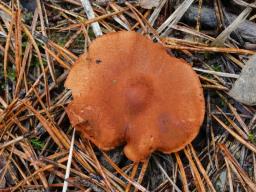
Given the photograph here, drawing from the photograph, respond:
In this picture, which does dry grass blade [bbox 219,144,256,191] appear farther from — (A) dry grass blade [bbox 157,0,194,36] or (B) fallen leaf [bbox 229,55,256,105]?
(A) dry grass blade [bbox 157,0,194,36]

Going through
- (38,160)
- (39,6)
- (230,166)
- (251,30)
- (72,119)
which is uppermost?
(39,6)

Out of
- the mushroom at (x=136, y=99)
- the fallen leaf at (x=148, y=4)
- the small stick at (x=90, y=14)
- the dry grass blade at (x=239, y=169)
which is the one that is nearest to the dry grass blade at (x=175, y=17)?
the fallen leaf at (x=148, y=4)

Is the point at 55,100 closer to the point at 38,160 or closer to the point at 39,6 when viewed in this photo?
the point at 38,160

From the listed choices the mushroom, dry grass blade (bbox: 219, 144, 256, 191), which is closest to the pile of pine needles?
dry grass blade (bbox: 219, 144, 256, 191)

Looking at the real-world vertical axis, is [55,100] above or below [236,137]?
above

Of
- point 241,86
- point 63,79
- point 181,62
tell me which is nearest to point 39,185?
point 63,79

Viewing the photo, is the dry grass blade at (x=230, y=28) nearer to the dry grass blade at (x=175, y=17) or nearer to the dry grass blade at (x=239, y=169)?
the dry grass blade at (x=175, y=17)
